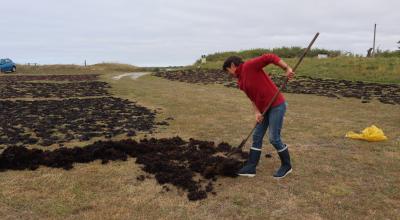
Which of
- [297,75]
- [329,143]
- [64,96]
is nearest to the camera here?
[329,143]

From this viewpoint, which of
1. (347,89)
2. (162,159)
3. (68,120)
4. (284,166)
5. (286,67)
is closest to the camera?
(286,67)

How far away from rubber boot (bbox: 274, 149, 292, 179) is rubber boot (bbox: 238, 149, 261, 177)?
357mm

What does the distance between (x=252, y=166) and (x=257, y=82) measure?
4.82 feet

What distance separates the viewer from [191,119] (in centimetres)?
1238

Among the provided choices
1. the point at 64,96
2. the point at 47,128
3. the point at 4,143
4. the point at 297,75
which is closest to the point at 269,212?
the point at 4,143

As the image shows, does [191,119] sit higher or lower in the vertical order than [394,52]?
lower

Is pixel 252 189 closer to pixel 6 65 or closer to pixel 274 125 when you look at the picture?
pixel 274 125

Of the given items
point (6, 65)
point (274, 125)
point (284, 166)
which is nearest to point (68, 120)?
point (284, 166)

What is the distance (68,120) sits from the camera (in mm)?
12320

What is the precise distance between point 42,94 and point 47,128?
34.3 ft

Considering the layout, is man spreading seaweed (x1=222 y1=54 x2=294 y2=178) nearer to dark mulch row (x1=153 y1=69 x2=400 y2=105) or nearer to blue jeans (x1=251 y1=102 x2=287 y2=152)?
blue jeans (x1=251 y1=102 x2=287 y2=152)

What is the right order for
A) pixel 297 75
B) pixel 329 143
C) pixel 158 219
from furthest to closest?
pixel 297 75 → pixel 329 143 → pixel 158 219

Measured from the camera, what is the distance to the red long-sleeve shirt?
6082 millimetres

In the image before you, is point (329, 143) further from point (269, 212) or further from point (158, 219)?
point (158, 219)
